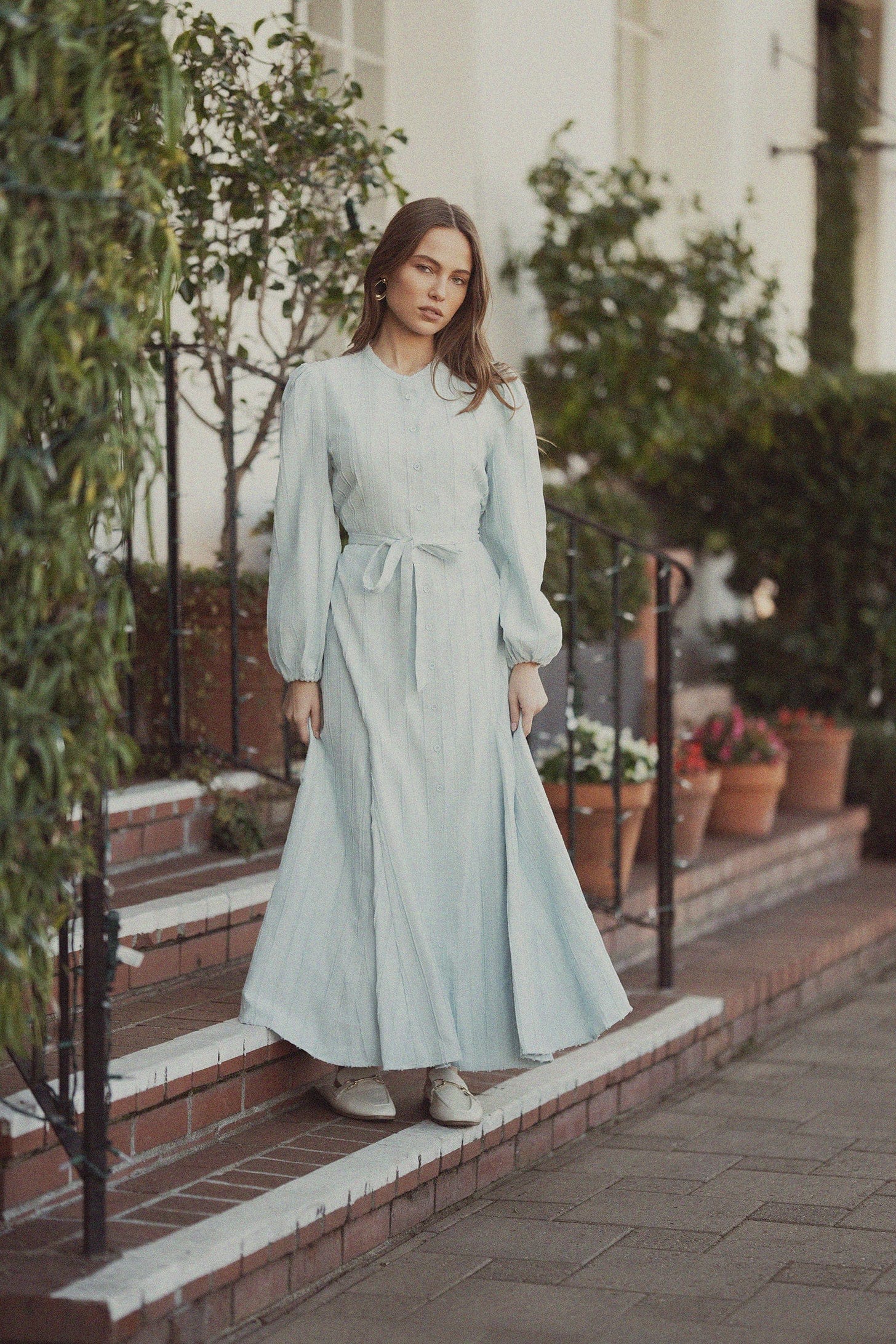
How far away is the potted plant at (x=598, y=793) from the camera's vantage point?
536cm

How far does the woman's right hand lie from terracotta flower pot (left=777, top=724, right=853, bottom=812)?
13.8 ft

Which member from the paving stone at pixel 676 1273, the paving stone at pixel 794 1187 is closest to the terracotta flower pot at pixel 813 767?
the paving stone at pixel 794 1187

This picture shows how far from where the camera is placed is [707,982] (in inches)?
202

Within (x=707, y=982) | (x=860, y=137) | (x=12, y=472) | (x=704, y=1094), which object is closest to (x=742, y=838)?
(x=707, y=982)

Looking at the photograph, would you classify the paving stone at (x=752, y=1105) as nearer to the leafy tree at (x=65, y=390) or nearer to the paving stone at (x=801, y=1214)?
the paving stone at (x=801, y=1214)

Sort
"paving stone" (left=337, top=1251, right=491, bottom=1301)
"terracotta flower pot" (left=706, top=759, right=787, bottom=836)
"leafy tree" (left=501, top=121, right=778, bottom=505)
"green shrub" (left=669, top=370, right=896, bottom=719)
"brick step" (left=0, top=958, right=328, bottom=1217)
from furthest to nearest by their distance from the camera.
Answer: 1. "green shrub" (left=669, top=370, right=896, bottom=719)
2. "leafy tree" (left=501, top=121, right=778, bottom=505)
3. "terracotta flower pot" (left=706, top=759, right=787, bottom=836)
4. "paving stone" (left=337, top=1251, right=491, bottom=1301)
5. "brick step" (left=0, top=958, right=328, bottom=1217)

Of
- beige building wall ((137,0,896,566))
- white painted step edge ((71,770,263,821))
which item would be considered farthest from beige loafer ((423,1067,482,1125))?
beige building wall ((137,0,896,566))

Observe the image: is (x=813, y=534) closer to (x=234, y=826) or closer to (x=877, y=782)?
(x=877, y=782)

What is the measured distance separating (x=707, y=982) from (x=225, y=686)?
158cm

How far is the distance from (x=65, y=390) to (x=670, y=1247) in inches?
75.2

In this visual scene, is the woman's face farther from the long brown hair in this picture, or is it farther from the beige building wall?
the beige building wall

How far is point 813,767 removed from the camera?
747 centimetres

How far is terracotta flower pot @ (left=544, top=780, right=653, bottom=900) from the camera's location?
17.5 ft

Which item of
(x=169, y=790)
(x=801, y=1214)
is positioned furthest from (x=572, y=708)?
(x=801, y=1214)
